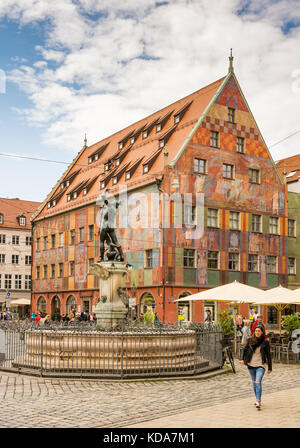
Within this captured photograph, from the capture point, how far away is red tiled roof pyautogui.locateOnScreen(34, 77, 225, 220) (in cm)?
4025

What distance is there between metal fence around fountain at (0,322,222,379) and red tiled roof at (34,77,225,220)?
23937mm

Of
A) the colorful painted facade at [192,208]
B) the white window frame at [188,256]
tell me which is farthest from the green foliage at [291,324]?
the white window frame at [188,256]

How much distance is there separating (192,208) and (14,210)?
127ft

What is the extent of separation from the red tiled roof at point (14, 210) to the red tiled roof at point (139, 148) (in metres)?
16.2

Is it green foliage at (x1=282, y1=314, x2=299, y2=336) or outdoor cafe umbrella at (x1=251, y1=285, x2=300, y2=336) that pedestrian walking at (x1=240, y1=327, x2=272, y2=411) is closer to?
outdoor cafe umbrella at (x1=251, y1=285, x2=300, y2=336)

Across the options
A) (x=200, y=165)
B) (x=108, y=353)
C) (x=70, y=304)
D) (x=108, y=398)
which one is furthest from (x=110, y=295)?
(x=70, y=304)

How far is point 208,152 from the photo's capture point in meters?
39.6

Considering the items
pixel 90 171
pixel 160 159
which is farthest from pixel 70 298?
pixel 160 159

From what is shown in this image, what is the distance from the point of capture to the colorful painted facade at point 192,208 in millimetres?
37469

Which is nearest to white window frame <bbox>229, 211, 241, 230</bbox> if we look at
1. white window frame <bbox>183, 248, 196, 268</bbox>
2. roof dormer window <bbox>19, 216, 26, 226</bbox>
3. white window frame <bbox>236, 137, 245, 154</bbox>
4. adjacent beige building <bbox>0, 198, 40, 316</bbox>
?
white window frame <bbox>183, 248, 196, 268</bbox>

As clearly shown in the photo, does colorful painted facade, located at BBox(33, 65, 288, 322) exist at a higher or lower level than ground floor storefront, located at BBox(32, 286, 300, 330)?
higher

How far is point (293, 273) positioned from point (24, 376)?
3226 centimetres

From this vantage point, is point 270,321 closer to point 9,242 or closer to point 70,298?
point 70,298
